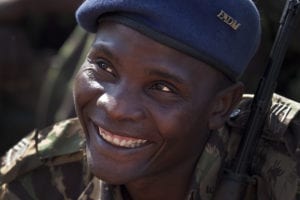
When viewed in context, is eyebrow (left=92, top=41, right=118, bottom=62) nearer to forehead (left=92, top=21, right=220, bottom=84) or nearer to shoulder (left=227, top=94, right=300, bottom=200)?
forehead (left=92, top=21, right=220, bottom=84)

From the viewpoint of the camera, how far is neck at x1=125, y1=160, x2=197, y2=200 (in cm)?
306

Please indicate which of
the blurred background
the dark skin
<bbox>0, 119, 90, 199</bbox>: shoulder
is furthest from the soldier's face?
the blurred background

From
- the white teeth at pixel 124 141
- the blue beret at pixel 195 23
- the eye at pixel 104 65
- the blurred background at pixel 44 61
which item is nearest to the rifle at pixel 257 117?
the blue beret at pixel 195 23

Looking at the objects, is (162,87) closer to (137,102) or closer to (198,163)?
(137,102)

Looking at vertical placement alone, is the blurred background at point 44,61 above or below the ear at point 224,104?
below

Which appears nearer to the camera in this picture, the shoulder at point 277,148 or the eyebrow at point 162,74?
the eyebrow at point 162,74

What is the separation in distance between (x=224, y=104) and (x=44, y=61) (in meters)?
3.38

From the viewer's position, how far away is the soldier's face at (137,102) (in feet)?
9.16

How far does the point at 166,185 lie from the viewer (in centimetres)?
309

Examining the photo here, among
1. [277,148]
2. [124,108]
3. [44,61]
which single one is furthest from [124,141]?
[44,61]

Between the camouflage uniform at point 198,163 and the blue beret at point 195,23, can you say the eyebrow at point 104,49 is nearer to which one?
the blue beret at point 195,23

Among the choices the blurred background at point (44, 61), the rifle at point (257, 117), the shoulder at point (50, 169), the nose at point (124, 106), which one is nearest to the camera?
the nose at point (124, 106)

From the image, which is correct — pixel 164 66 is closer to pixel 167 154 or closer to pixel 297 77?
pixel 167 154

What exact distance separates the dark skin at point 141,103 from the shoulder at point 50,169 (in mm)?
334
